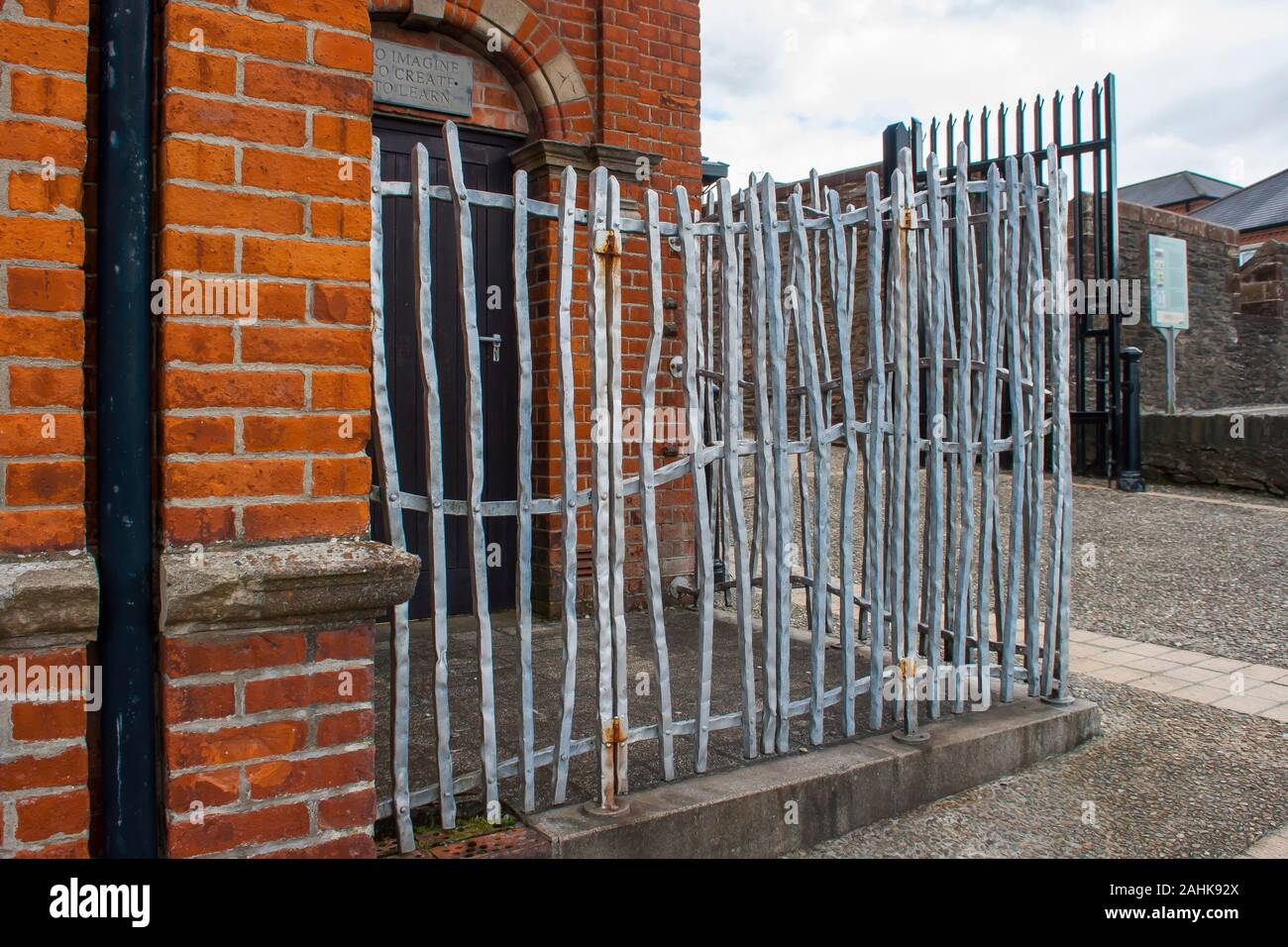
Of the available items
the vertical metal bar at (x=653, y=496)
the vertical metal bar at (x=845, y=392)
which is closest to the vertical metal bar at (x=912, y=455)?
the vertical metal bar at (x=845, y=392)

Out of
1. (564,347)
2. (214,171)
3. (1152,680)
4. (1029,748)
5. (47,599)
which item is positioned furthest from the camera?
(1152,680)

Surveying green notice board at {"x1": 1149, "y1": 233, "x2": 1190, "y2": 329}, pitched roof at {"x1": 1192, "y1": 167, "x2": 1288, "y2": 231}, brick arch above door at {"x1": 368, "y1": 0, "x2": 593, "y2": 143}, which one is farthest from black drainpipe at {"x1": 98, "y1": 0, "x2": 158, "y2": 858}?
pitched roof at {"x1": 1192, "y1": 167, "x2": 1288, "y2": 231}

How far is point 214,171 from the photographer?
204 centimetres

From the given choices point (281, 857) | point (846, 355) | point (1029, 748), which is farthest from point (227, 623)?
point (1029, 748)

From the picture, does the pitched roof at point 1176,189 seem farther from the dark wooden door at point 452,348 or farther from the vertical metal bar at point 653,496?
the vertical metal bar at point 653,496

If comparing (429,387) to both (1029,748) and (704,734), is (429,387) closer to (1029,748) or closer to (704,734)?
(704,734)

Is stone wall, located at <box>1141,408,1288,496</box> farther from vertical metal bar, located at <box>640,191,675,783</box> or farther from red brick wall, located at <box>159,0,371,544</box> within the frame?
red brick wall, located at <box>159,0,371,544</box>

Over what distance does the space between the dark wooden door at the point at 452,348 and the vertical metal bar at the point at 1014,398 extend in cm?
236

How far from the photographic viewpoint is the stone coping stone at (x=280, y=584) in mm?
1972

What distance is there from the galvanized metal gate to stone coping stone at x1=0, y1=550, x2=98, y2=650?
72 cm

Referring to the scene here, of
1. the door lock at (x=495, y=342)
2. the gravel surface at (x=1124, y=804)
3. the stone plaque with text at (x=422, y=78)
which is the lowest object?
the gravel surface at (x=1124, y=804)

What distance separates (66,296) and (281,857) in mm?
1260

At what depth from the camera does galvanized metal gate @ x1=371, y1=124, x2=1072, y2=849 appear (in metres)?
2.63

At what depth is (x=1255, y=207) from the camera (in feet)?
102
